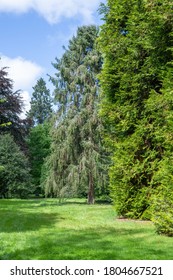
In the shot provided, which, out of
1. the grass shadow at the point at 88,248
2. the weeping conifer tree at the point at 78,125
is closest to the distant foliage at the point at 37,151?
the weeping conifer tree at the point at 78,125

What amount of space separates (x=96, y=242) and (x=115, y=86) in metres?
6.88

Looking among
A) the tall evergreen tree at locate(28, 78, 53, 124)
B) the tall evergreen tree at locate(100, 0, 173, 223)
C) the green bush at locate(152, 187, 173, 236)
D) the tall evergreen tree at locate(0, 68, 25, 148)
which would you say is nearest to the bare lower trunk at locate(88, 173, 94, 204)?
the tall evergreen tree at locate(100, 0, 173, 223)

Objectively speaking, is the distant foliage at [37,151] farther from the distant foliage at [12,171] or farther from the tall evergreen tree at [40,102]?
the tall evergreen tree at [40,102]

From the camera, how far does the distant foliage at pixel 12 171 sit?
2220 cm

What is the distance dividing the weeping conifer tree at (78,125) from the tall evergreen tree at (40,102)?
45433 millimetres

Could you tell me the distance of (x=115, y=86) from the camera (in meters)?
12.3

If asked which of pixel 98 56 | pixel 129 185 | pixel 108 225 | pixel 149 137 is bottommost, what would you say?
pixel 108 225

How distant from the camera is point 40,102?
67.1m

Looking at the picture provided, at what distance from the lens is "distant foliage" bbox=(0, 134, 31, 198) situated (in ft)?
72.8

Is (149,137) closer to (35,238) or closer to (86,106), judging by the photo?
(35,238)

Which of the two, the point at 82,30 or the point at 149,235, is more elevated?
the point at 82,30

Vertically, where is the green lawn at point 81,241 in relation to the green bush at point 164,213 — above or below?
below

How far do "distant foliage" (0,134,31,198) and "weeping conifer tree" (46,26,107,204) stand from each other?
341 cm
